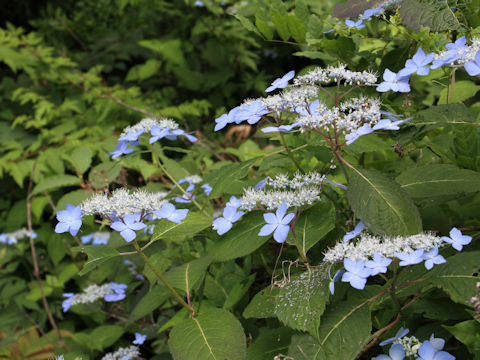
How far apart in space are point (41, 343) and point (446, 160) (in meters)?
1.75

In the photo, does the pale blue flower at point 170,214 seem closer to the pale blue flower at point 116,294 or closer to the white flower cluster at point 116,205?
the white flower cluster at point 116,205

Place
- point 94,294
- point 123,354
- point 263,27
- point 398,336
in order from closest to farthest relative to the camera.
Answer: point 398,336
point 263,27
point 123,354
point 94,294

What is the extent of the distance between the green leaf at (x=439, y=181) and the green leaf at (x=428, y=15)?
24cm

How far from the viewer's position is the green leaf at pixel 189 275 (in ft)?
2.79

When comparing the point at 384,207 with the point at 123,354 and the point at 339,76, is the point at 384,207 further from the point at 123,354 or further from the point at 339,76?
the point at 123,354

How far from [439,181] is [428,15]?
29 cm

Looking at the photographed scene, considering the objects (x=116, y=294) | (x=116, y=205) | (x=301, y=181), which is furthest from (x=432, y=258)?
(x=116, y=294)

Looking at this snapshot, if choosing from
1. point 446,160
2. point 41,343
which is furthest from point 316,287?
point 41,343

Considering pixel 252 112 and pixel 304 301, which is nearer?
pixel 304 301

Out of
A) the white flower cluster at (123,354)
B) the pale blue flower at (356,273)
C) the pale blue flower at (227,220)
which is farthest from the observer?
the white flower cluster at (123,354)

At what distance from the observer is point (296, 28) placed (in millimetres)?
945

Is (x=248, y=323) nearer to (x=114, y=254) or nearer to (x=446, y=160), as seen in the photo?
(x=114, y=254)

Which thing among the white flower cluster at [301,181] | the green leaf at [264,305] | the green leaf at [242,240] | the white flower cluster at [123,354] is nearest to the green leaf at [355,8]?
the white flower cluster at [301,181]

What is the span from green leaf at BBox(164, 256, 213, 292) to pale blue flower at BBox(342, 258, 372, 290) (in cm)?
32
